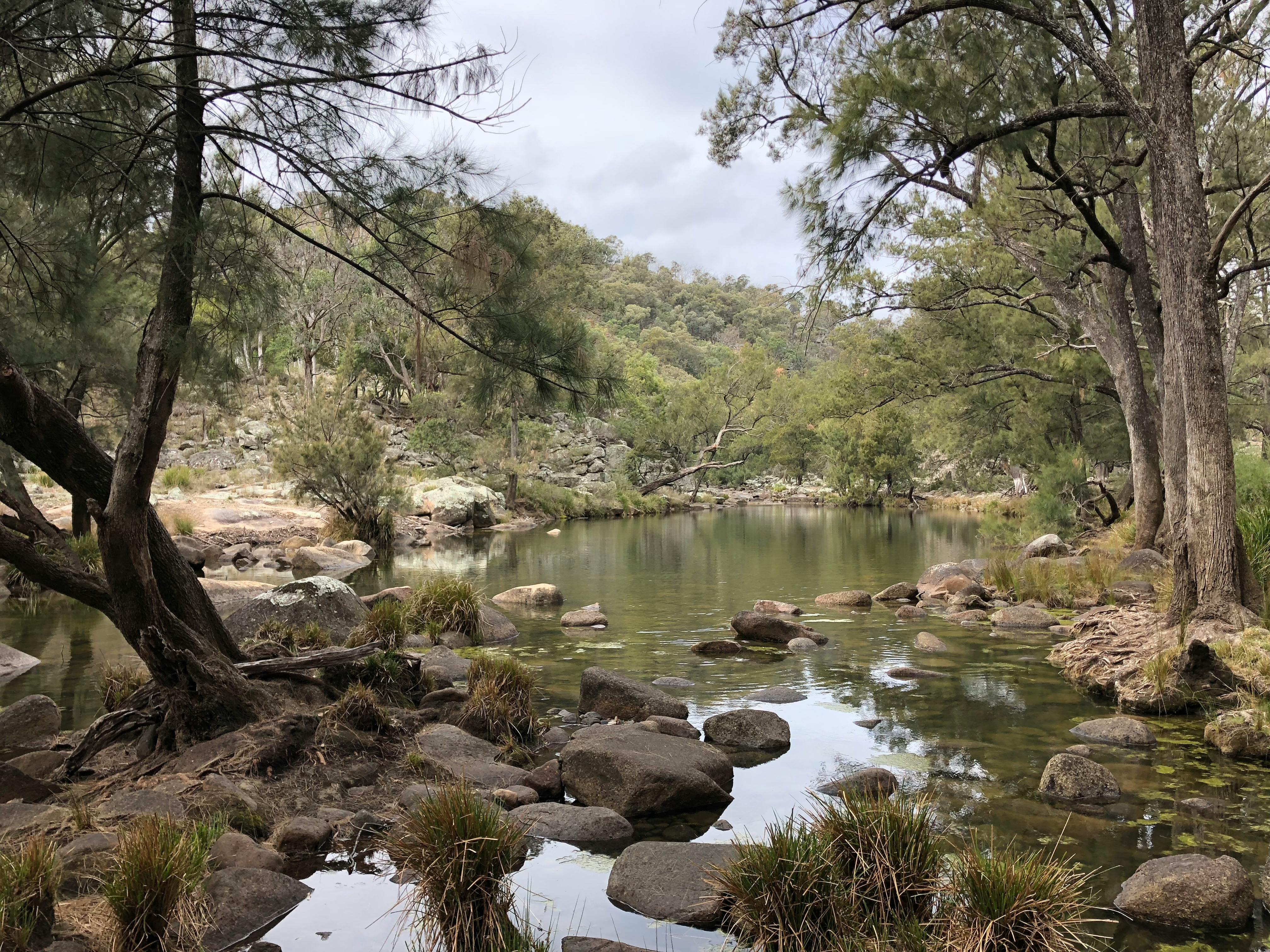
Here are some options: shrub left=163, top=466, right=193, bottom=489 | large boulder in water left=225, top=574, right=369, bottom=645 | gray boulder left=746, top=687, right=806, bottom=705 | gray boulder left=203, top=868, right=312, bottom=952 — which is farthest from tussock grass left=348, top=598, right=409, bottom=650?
shrub left=163, top=466, right=193, bottom=489

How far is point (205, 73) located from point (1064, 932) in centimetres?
626

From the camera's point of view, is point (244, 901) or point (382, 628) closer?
point (244, 901)

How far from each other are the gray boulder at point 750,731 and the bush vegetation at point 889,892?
2.89 m

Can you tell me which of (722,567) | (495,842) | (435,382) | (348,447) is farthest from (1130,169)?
(435,382)

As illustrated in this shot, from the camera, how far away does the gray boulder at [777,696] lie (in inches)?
346

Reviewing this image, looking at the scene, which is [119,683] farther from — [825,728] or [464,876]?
[825,728]

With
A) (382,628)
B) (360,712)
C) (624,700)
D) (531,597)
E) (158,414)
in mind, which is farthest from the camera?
(531,597)

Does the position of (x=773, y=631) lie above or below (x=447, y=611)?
below

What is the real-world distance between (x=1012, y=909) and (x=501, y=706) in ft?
→ 15.2

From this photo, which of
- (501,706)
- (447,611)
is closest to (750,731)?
(501,706)

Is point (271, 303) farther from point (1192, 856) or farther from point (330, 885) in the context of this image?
point (1192, 856)

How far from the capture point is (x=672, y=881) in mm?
4668

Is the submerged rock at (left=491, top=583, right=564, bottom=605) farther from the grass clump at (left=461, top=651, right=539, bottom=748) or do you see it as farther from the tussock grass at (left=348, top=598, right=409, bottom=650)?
the grass clump at (left=461, top=651, right=539, bottom=748)

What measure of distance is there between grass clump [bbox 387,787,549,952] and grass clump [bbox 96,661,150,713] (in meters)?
3.56
